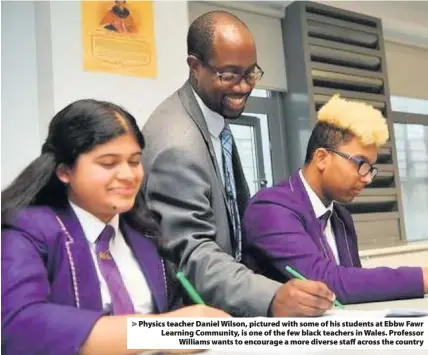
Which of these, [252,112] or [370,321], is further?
[252,112]

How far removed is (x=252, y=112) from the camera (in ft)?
5.60

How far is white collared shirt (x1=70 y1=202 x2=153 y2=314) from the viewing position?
0.59 m

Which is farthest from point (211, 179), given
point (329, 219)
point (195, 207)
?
point (329, 219)

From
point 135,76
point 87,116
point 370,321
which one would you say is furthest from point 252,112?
point 370,321

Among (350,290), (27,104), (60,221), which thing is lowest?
(350,290)

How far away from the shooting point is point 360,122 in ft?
3.18

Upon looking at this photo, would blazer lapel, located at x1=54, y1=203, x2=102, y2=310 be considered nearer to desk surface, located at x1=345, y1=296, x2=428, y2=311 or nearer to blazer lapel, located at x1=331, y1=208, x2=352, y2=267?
desk surface, located at x1=345, y1=296, x2=428, y2=311

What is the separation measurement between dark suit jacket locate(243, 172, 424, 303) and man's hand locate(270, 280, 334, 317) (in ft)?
0.70

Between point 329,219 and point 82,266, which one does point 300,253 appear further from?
point 82,266

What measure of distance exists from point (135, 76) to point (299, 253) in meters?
0.64

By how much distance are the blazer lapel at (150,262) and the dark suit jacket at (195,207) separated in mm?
29

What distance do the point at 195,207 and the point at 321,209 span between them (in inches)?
14.5

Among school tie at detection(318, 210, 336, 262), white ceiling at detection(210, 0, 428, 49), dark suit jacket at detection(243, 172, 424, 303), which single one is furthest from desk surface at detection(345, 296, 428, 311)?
white ceiling at detection(210, 0, 428, 49)

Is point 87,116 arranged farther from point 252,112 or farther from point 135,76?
point 252,112
